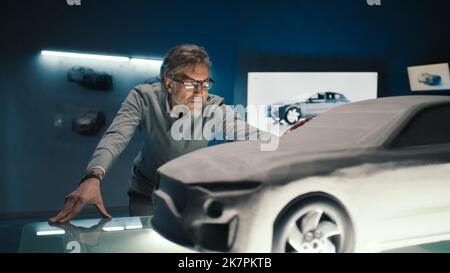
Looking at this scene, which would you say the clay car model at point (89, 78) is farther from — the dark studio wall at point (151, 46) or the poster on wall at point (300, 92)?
the poster on wall at point (300, 92)

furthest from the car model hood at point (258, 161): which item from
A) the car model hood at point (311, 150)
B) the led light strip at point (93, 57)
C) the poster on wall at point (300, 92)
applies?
the led light strip at point (93, 57)

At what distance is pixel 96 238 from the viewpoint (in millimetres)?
1049

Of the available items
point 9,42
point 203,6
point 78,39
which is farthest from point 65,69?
point 203,6

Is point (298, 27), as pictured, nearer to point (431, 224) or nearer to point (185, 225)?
point (431, 224)

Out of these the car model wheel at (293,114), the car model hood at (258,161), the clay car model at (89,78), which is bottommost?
the car model hood at (258,161)

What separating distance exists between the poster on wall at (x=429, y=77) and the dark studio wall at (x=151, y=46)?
68mm

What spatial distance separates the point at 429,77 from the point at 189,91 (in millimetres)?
1108

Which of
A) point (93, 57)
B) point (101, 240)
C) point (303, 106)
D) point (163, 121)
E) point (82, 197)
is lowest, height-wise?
point (101, 240)

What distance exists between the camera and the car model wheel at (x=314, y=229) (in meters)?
0.83

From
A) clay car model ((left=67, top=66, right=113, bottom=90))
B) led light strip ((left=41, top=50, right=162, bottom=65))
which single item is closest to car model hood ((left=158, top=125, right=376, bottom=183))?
led light strip ((left=41, top=50, right=162, bottom=65))

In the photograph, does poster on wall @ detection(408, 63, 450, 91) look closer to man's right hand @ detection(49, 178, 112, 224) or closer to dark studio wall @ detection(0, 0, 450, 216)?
dark studio wall @ detection(0, 0, 450, 216)

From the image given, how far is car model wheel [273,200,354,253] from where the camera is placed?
83 centimetres

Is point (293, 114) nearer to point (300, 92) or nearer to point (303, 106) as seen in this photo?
point (303, 106)

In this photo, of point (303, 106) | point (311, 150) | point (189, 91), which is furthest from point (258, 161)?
point (303, 106)
